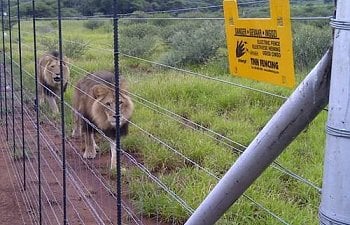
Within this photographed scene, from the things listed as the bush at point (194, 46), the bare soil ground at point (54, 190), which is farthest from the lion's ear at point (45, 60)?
the bare soil ground at point (54, 190)

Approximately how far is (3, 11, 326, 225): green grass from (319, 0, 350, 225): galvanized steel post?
2184 mm

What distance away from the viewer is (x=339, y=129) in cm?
133

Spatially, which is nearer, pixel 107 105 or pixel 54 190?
pixel 54 190

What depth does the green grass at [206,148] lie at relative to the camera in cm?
518

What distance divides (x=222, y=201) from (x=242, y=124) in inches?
209

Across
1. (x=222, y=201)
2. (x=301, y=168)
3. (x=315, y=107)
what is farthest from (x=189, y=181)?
(x=315, y=107)

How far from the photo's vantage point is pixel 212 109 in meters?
8.17

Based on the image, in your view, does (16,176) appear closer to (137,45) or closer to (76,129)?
(76,129)

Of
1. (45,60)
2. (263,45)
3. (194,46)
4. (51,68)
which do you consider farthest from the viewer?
(45,60)

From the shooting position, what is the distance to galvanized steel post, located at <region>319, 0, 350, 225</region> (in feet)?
4.29

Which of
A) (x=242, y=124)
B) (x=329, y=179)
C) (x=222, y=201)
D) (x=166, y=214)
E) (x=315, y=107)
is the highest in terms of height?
(x=315, y=107)

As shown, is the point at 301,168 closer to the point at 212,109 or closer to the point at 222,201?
the point at 212,109

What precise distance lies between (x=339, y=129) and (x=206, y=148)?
16.4 feet

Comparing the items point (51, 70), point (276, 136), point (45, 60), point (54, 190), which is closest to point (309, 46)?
point (276, 136)
